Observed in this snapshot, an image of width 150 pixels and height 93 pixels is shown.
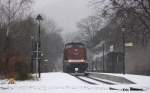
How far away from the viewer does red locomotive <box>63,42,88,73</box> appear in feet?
178

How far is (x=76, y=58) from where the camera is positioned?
5475cm

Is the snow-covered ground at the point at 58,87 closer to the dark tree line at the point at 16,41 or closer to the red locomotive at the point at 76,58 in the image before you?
the dark tree line at the point at 16,41

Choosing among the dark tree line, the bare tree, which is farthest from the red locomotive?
the bare tree

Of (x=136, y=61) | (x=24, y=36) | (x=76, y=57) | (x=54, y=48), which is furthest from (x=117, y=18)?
(x=54, y=48)

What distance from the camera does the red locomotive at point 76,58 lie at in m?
54.4

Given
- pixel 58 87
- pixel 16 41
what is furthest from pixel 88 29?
pixel 58 87

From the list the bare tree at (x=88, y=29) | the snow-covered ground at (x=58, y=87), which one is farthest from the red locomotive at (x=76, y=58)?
the bare tree at (x=88, y=29)

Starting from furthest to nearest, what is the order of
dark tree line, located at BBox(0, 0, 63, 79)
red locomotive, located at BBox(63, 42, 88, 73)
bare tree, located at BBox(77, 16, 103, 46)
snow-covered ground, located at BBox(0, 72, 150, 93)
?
bare tree, located at BBox(77, 16, 103, 46) < red locomotive, located at BBox(63, 42, 88, 73) < dark tree line, located at BBox(0, 0, 63, 79) < snow-covered ground, located at BBox(0, 72, 150, 93)

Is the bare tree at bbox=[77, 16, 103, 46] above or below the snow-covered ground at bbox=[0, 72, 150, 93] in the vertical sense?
above

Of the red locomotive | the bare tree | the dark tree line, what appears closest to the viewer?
the dark tree line

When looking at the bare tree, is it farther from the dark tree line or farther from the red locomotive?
the red locomotive

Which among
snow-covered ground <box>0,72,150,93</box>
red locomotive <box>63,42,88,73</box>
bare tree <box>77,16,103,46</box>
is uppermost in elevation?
bare tree <box>77,16,103,46</box>

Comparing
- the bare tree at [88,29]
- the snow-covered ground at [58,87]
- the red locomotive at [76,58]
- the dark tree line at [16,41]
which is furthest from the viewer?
the bare tree at [88,29]

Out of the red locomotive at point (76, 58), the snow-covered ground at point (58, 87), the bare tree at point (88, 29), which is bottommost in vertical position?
the snow-covered ground at point (58, 87)
